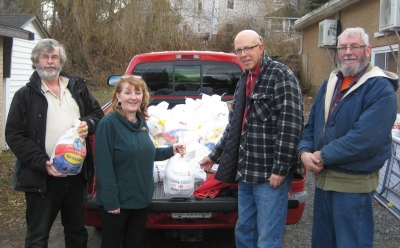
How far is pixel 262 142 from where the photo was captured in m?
2.77

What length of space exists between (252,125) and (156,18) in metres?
18.5

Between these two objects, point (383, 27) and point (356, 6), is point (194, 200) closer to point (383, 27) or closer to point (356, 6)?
point (383, 27)

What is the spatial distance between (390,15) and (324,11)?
558cm

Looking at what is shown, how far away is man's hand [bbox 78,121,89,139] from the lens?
2.86 m

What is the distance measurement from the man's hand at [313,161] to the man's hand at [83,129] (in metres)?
1.53

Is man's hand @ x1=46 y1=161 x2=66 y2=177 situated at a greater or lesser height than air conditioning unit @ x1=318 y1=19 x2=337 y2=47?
lesser

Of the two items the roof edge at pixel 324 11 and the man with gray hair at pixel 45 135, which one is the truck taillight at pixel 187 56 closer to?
the man with gray hair at pixel 45 135

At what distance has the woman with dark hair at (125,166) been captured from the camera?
2750 millimetres

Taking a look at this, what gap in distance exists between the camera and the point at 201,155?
381 cm

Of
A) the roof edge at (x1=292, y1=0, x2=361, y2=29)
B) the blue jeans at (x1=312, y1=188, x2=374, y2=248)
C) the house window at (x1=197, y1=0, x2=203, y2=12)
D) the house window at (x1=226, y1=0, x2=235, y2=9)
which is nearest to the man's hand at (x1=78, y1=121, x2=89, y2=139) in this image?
the blue jeans at (x1=312, y1=188, x2=374, y2=248)

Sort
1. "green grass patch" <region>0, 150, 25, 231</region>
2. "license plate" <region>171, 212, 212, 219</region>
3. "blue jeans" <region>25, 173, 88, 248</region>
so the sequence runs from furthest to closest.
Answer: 1. "green grass patch" <region>0, 150, 25, 231</region>
2. "license plate" <region>171, 212, 212, 219</region>
3. "blue jeans" <region>25, 173, 88, 248</region>

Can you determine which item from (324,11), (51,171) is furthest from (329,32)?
(51,171)

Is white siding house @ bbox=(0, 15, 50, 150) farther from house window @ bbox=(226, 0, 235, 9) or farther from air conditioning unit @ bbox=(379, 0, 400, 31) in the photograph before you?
house window @ bbox=(226, 0, 235, 9)

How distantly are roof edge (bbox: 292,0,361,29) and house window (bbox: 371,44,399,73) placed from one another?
2.19 m
